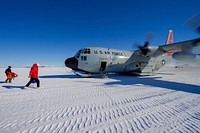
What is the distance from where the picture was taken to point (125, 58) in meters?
13.9

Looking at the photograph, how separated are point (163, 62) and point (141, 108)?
48.0 feet

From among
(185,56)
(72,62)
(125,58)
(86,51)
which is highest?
(86,51)

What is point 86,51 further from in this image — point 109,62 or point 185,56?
point 185,56

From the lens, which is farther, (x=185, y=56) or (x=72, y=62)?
(x=72, y=62)

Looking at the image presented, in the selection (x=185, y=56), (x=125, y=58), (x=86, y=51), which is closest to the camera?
(x=185, y=56)

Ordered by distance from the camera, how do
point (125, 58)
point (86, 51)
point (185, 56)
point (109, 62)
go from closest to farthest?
point (185, 56)
point (86, 51)
point (109, 62)
point (125, 58)

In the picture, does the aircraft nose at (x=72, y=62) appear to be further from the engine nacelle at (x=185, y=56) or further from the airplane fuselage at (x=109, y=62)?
the engine nacelle at (x=185, y=56)

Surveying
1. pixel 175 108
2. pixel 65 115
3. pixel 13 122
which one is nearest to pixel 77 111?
pixel 65 115

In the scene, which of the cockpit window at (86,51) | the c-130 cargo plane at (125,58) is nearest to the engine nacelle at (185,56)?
the c-130 cargo plane at (125,58)

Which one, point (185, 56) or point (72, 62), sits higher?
point (185, 56)

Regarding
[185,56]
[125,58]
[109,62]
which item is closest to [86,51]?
[109,62]

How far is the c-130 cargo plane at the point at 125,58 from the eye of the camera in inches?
393

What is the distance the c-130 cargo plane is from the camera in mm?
9988

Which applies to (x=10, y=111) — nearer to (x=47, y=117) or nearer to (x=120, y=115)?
(x=47, y=117)
